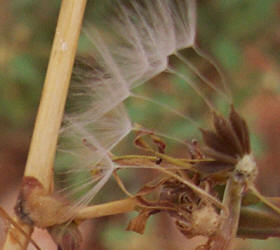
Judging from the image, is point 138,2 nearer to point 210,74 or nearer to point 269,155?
point 210,74

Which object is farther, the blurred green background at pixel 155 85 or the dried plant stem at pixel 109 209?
the blurred green background at pixel 155 85

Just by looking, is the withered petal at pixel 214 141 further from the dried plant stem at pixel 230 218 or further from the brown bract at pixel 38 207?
the brown bract at pixel 38 207

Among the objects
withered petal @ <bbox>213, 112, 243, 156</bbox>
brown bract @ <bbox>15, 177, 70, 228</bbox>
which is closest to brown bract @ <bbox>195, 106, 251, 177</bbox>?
withered petal @ <bbox>213, 112, 243, 156</bbox>

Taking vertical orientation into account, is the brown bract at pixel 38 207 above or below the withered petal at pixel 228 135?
below

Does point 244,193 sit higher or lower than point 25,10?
lower

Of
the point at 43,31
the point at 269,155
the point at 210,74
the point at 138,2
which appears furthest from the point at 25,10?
the point at 269,155

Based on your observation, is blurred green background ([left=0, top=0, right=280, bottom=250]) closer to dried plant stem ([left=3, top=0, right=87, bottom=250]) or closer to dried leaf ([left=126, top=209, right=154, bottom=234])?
dried plant stem ([left=3, top=0, right=87, bottom=250])

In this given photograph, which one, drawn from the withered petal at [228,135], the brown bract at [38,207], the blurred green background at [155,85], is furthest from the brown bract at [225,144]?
the blurred green background at [155,85]
